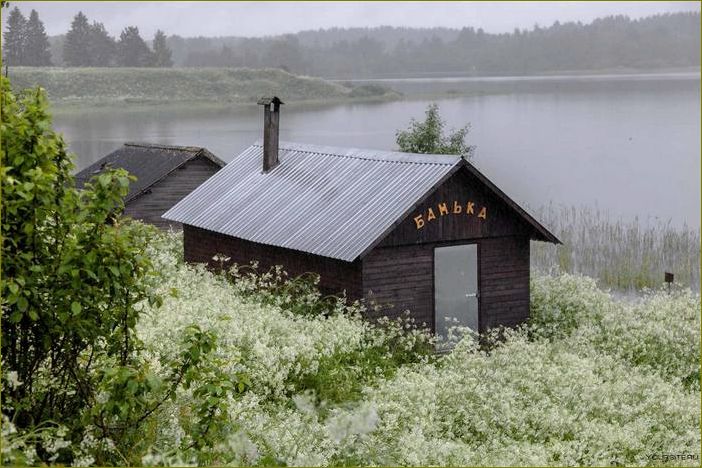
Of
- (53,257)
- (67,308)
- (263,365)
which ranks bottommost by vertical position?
(263,365)

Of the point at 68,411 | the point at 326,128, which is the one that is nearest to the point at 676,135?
the point at 326,128

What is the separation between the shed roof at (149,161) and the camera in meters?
36.0

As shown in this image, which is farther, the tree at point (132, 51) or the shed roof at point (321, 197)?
the tree at point (132, 51)

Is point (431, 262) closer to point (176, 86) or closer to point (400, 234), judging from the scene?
point (400, 234)

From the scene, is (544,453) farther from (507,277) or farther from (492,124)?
(492,124)

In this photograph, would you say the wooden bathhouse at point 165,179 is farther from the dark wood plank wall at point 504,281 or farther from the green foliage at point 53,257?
the green foliage at point 53,257

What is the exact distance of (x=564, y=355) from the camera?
2128 cm

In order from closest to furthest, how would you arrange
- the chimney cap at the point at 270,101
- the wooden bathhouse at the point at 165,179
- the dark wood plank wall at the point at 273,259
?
the dark wood plank wall at the point at 273,259 < the chimney cap at the point at 270,101 < the wooden bathhouse at the point at 165,179

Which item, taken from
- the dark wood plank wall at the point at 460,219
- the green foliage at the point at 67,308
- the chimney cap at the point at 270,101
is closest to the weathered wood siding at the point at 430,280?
the dark wood plank wall at the point at 460,219

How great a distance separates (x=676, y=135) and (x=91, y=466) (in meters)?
81.5

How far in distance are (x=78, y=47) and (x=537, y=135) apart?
4960cm

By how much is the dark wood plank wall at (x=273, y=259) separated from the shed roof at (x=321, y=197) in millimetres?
439

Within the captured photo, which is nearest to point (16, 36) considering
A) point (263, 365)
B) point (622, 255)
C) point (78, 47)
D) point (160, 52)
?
point (78, 47)

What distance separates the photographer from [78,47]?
113375 millimetres
